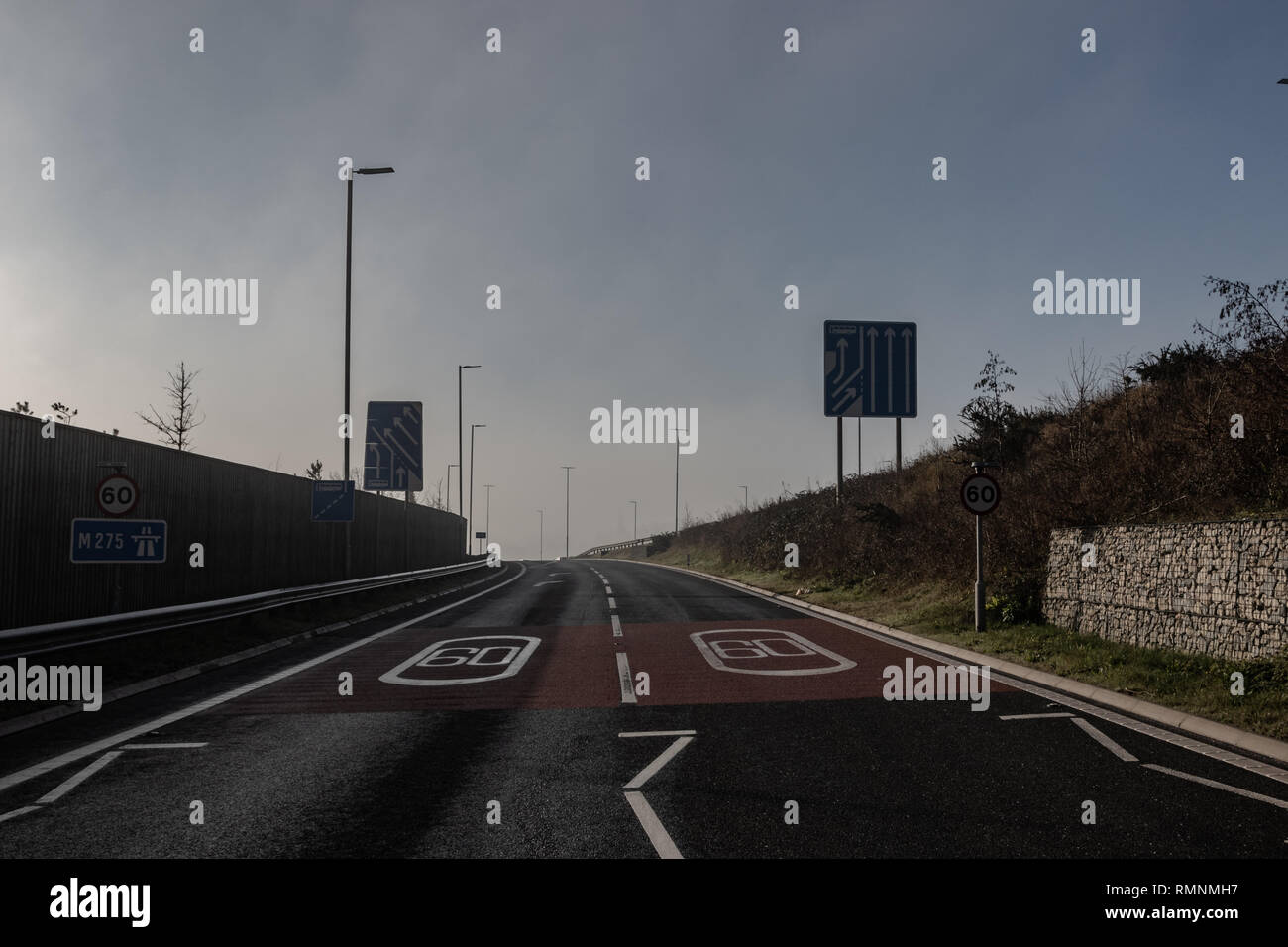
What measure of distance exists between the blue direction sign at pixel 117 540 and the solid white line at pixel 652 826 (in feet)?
29.0

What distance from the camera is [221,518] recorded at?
17828 mm

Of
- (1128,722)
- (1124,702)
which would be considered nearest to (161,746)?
(1128,722)

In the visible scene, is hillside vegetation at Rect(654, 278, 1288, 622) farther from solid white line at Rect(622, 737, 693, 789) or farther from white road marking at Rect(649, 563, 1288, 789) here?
solid white line at Rect(622, 737, 693, 789)

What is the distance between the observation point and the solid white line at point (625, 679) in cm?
976

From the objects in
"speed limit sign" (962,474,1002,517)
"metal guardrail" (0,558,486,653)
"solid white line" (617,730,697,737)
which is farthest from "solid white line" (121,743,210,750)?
"speed limit sign" (962,474,1002,517)

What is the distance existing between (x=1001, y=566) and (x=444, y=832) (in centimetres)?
1381

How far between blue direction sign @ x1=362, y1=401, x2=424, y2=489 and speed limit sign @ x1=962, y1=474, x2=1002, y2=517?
1783 centimetres

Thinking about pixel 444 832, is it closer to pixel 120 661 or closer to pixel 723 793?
pixel 723 793

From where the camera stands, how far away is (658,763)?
679 centimetres

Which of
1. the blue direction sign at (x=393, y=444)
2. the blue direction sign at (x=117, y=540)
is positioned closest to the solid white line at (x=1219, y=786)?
the blue direction sign at (x=117, y=540)

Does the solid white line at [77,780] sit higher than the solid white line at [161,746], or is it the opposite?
the solid white line at [77,780]

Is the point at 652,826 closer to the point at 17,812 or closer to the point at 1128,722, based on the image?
the point at 17,812

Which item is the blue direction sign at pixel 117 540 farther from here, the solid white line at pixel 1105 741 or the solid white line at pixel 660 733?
the solid white line at pixel 1105 741
